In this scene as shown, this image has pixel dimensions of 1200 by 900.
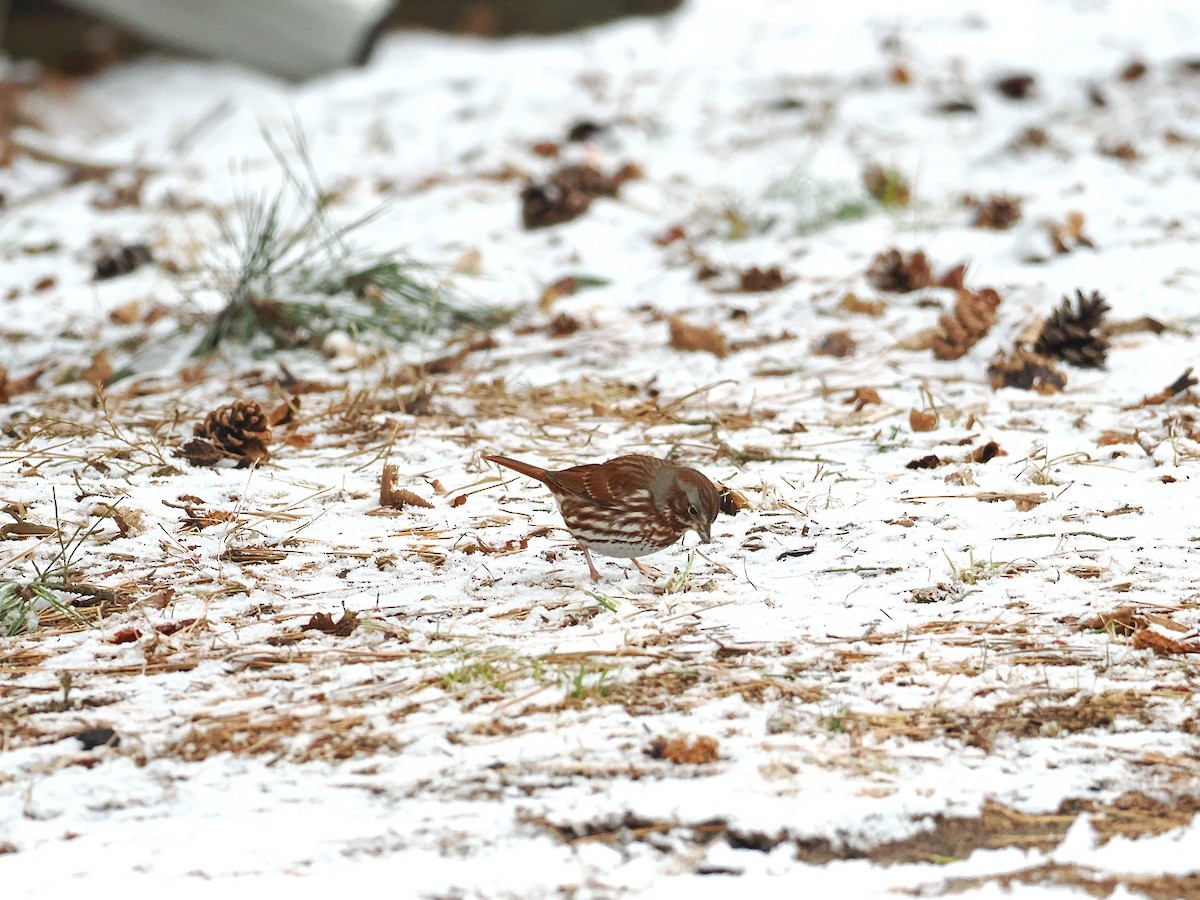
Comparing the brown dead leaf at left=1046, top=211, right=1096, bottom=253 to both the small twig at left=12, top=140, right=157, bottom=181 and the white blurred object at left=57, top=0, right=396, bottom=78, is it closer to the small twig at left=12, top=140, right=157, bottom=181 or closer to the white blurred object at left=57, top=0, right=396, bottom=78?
the white blurred object at left=57, top=0, right=396, bottom=78

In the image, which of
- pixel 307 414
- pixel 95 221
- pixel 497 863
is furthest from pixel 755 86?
pixel 497 863

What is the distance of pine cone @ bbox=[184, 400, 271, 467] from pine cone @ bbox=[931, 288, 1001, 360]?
2242 millimetres

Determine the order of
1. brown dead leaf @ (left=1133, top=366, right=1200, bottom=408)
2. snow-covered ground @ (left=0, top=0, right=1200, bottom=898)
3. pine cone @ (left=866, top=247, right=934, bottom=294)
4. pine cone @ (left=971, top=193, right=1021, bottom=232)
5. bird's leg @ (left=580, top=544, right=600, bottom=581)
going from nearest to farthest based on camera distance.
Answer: snow-covered ground @ (left=0, top=0, right=1200, bottom=898)
bird's leg @ (left=580, top=544, right=600, bottom=581)
brown dead leaf @ (left=1133, top=366, right=1200, bottom=408)
pine cone @ (left=866, top=247, right=934, bottom=294)
pine cone @ (left=971, top=193, right=1021, bottom=232)

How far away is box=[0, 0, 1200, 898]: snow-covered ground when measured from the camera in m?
1.96

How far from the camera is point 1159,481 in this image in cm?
320

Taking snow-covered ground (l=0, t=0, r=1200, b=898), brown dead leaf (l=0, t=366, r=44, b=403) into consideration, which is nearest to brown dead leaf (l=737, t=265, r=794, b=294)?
snow-covered ground (l=0, t=0, r=1200, b=898)

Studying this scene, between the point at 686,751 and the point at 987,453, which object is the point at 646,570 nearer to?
the point at 686,751

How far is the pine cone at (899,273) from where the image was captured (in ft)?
16.0

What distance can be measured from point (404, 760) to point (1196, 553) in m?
1.81

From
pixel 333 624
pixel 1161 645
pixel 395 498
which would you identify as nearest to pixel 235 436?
pixel 395 498

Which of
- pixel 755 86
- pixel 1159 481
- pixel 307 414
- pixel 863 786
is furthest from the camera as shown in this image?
pixel 755 86

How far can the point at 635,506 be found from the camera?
8.98 feet

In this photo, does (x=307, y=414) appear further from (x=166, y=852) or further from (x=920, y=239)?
(x=920, y=239)

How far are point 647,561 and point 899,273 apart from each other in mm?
2298
